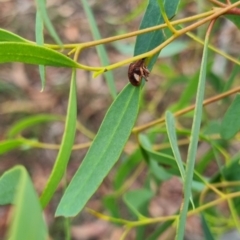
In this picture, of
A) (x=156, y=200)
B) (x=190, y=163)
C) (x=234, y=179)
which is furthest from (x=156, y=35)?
(x=156, y=200)

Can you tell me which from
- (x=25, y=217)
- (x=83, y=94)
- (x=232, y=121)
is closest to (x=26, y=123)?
(x=232, y=121)

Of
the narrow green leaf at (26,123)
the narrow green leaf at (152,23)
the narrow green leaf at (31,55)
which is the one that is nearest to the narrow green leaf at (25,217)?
the narrow green leaf at (31,55)

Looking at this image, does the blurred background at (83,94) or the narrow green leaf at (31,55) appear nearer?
the narrow green leaf at (31,55)

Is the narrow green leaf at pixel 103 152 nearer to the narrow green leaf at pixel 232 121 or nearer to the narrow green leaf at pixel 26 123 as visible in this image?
the narrow green leaf at pixel 232 121

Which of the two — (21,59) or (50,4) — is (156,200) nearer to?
(50,4)

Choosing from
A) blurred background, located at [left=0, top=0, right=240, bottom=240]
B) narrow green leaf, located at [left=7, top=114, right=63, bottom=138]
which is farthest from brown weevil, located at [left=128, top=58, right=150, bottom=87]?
blurred background, located at [left=0, top=0, right=240, bottom=240]

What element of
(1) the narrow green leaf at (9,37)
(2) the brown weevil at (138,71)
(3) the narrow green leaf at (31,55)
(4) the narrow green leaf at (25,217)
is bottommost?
(4) the narrow green leaf at (25,217)
